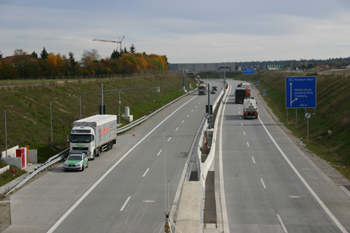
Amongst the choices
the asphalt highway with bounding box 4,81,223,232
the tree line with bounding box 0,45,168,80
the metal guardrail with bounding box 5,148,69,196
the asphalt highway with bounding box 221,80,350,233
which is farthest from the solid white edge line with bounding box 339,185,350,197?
the tree line with bounding box 0,45,168,80

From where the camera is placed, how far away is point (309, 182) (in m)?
28.8

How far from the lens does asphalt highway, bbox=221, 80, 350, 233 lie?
20.4 metres

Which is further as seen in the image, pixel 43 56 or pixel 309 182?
pixel 43 56

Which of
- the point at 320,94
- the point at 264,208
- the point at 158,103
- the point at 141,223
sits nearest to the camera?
the point at 141,223

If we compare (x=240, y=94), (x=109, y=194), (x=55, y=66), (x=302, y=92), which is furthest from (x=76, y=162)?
(x=55, y=66)

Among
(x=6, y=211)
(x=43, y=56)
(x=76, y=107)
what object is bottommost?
(x=6, y=211)

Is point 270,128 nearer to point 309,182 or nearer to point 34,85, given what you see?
point 309,182

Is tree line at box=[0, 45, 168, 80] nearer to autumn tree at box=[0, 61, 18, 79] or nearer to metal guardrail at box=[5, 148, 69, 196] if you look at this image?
autumn tree at box=[0, 61, 18, 79]

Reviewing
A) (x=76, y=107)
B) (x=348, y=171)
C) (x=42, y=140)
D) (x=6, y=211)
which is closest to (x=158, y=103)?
(x=76, y=107)

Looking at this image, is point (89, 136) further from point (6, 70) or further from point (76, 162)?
point (6, 70)

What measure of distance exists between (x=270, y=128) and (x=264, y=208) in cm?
3372

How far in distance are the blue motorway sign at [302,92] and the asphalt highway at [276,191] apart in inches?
281

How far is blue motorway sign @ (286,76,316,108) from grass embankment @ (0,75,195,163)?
28.7 meters

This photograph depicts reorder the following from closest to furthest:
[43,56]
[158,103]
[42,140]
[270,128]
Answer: [42,140]
[270,128]
[158,103]
[43,56]
